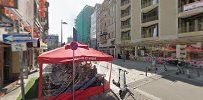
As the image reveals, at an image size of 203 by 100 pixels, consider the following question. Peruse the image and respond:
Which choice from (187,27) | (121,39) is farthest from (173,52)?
(121,39)

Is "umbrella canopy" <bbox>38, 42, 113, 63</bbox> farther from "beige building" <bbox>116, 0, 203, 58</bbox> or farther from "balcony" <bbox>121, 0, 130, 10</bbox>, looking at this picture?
"balcony" <bbox>121, 0, 130, 10</bbox>

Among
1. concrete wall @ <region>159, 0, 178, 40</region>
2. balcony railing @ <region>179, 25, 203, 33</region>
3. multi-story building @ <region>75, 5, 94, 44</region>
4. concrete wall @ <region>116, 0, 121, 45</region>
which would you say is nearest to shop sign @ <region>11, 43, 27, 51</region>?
balcony railing @ <region>179, 25, 203, 33</region>

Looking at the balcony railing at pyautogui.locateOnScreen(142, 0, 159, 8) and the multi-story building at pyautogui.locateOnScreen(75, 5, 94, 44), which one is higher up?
the multi-story building at pyautogui.locateOnScreen(75, 5, 94, 44)

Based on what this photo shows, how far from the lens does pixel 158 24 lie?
39000 mm

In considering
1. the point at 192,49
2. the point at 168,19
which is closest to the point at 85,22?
the point at 168,19

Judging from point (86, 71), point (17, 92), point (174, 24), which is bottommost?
point (17, 92)

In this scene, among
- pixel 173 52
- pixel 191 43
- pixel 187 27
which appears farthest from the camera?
pixel 173 52

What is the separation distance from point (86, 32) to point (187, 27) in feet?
393

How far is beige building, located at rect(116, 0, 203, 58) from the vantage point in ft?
100

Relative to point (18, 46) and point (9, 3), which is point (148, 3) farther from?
point (18, 46)

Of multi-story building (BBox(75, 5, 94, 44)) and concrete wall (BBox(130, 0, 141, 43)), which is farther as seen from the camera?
multi-story building (BBox(75, 5, 94, 44))

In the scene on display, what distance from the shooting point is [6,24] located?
11.6 meters

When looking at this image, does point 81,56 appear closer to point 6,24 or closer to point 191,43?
point 6,24

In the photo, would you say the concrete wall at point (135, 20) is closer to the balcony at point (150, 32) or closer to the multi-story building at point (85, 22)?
the balcony at point (150, 32)
